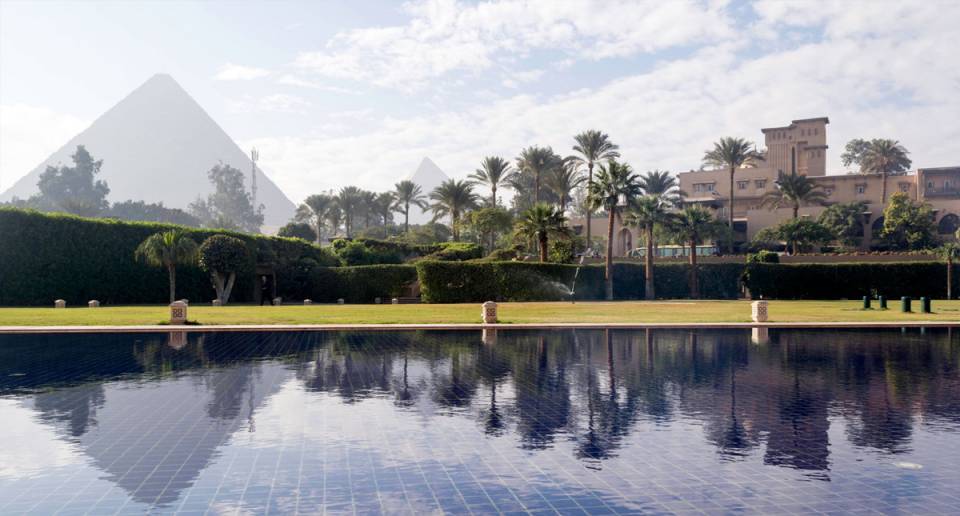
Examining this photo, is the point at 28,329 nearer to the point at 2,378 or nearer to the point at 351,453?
the point at 2,378

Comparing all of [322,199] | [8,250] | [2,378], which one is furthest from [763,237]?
[2,378]

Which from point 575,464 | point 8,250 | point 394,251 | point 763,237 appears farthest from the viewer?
point 763,237

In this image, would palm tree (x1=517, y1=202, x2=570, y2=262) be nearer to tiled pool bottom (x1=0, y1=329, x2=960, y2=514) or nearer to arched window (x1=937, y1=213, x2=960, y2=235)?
tiled pool bottom (x1=0, y1=329, x2=960, y2=514)

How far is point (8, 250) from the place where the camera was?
43156 millimetres

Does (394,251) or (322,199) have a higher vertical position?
(322,199)

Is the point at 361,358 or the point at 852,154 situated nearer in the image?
the point at 361,358

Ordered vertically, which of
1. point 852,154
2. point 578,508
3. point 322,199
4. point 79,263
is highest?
point 852,154

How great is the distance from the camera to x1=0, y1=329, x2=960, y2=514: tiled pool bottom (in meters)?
7.74

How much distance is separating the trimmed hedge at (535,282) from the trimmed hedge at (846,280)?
2.70 metres

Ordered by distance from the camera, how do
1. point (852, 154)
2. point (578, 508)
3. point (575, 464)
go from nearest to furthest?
point (578, 508) < point (575, 464) < point (852, 154)

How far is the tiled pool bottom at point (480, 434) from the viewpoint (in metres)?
7.74

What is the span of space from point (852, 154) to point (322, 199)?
10407 cm

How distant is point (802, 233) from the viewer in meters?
78.1

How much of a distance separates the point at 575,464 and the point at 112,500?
5.22 meters
